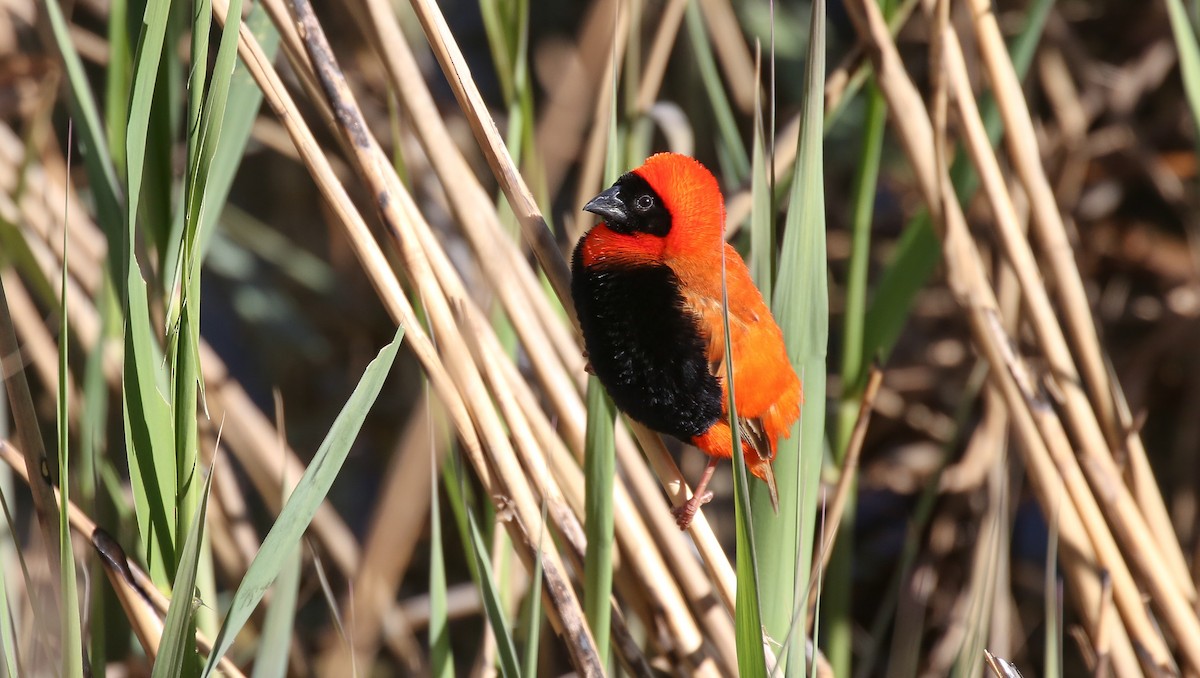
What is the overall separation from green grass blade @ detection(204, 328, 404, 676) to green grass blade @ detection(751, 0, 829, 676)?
1.37ft

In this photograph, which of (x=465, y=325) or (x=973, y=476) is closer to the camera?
(x=465, y=325)

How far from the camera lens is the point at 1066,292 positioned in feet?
4.91

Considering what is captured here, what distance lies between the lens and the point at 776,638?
1076 mm

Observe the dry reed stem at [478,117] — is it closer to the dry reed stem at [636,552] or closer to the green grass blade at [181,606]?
the dry reed stem at [636,552]

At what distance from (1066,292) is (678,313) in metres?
0.58

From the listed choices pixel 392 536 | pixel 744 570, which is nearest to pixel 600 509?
pixel 744 570

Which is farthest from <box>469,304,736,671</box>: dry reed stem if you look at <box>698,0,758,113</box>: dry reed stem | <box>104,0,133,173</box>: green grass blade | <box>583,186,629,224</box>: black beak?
<box>698,0,758,113</box>: dry reed stem

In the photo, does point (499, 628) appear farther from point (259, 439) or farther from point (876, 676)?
point (876, 676)

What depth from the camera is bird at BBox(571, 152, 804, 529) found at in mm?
1315

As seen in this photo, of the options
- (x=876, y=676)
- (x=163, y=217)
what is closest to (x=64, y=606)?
(x=163, y=217)

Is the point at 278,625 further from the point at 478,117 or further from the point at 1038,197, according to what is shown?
the point at 1038,197

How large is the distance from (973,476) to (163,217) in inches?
74.5

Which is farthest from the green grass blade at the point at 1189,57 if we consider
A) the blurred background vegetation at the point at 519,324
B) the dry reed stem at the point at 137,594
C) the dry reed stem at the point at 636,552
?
the dry reed stem at the point at 137,594

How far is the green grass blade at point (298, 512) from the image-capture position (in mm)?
862
